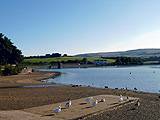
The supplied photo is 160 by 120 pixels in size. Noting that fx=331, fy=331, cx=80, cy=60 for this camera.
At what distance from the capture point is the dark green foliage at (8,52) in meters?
98.0

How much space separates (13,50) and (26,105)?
73958mm

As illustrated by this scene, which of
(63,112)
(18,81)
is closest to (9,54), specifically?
(18,81)

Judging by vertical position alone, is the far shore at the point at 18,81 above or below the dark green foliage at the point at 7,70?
below

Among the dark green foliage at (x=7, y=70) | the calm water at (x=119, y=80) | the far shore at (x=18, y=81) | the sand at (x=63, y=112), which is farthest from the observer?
the dark green foliage at (x=7, y=70)

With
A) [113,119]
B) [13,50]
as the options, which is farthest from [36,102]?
[13,50]

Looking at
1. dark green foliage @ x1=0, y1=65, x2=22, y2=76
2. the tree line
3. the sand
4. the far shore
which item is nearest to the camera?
the sand

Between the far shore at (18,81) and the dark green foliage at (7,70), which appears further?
the dark green foliage at (7,70)

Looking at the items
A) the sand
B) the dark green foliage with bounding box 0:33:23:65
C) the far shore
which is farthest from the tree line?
the sand

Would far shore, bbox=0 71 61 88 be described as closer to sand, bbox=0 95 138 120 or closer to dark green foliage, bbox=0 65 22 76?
dark green foliage, bbox=0 65 22 76

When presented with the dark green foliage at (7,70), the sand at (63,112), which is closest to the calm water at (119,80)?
the dark green foliage at (7,70)

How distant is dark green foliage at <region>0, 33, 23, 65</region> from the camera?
322 feet

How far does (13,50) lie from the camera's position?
10194 centimetres

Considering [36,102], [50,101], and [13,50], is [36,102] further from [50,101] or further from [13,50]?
[13,50]

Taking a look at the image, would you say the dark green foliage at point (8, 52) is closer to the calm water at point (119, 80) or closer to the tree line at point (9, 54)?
the tree line at point (9, 54)
